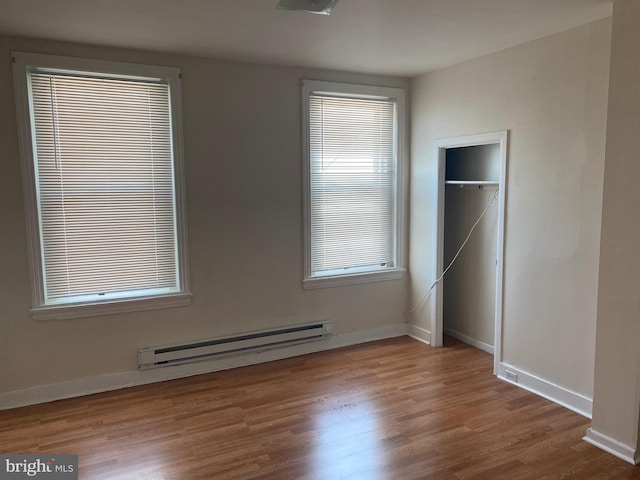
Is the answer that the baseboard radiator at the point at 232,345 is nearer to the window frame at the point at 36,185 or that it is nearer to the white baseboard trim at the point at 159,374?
the white baseboard trim at the point at 159,374

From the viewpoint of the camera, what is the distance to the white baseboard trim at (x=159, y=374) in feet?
11.2

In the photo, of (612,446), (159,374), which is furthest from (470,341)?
(159,374)

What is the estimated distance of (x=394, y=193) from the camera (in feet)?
15.5

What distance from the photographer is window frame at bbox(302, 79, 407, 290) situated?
420 cm

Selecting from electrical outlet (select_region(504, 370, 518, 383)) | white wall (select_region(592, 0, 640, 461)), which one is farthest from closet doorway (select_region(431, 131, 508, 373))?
white wall (select_region(592, 0, 640, 461))

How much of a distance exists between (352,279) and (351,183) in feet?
3.10

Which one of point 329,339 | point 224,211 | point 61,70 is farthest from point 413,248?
point 61,70

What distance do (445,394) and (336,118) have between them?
2610mm

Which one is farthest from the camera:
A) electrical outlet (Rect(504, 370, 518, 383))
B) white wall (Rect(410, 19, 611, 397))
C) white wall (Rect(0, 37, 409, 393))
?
electrical outlet (Rect(504, 370, 518, 383))

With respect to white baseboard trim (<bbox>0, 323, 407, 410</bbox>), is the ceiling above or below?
above

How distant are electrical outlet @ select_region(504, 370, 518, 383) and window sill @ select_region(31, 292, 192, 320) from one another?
2.68 meters

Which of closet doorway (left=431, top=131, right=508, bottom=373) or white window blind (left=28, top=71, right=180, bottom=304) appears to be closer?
white window blind (left=28, top=71, right=180, bottom=304)

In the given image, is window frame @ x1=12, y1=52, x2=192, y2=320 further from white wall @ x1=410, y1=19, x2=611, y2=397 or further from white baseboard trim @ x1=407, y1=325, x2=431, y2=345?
white wall @ x1=410, y1=19, x2=611, y2=397

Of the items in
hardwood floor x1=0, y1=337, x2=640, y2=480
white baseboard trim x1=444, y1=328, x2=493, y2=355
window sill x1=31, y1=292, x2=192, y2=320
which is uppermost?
window sill x1=31, y1=292, x2=192, y2=320
